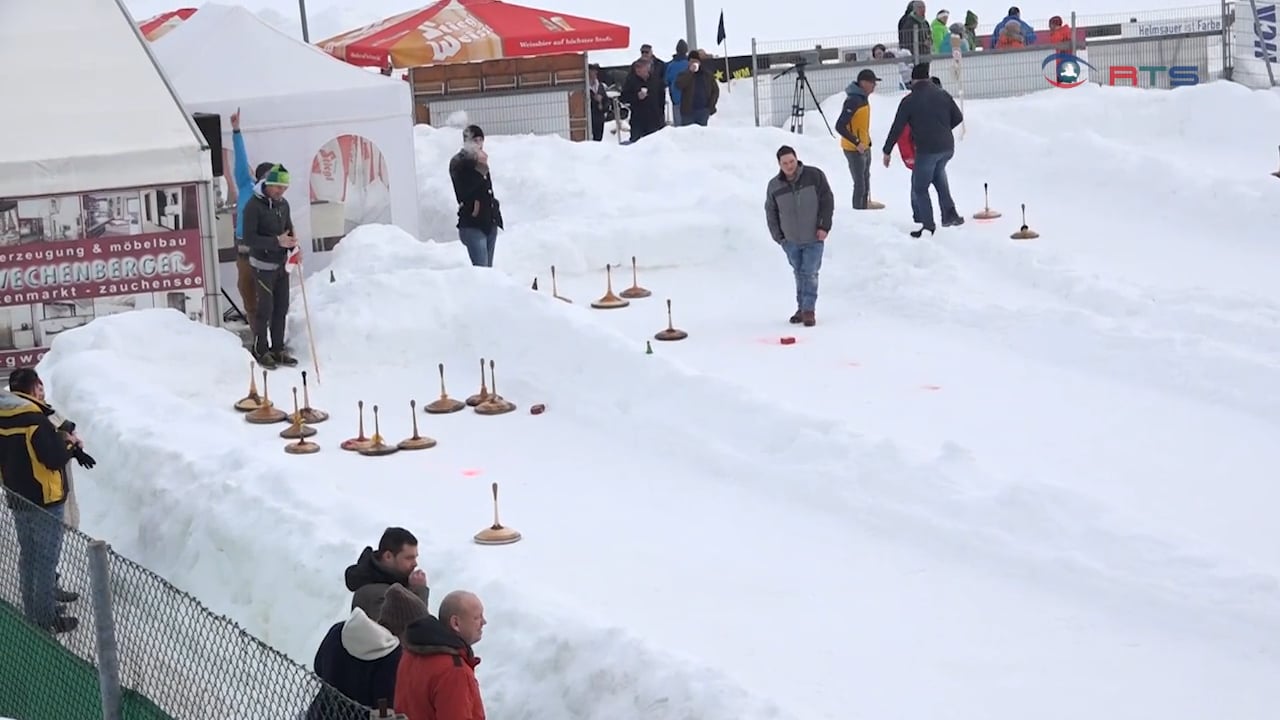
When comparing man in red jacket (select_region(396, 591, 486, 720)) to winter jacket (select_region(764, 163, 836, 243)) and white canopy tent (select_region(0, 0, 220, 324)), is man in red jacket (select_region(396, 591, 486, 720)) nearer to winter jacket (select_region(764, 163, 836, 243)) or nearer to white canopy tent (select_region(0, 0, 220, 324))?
winter jacket (select_region(764, 163, 836, 243))

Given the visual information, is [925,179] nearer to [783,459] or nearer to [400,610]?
[783,459]

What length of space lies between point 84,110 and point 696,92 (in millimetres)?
10396

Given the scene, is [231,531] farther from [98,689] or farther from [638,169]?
[638,169]

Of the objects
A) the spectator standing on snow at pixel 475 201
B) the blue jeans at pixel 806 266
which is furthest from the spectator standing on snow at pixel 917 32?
the blue jeans at pixel 806 266

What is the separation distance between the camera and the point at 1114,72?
25.6 metres

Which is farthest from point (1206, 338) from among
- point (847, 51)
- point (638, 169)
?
point (847, 51)

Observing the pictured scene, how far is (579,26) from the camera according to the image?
25203mm

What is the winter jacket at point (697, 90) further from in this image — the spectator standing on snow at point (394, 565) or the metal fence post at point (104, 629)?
the metal fence post at point (104, 629)

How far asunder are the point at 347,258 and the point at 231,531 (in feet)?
21.9

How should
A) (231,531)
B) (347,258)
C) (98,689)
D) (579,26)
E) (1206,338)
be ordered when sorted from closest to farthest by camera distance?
(98,689) < (231,531) < (1206,338) < (347,258) < (579,26)

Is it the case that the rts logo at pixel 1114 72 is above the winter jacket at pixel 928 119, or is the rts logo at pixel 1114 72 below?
above

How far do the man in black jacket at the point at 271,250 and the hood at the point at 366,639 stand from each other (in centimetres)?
816

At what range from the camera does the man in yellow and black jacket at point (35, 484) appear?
9.14 metres

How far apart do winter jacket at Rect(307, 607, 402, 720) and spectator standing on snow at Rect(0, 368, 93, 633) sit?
2.91 metres
